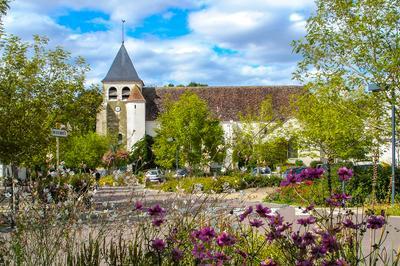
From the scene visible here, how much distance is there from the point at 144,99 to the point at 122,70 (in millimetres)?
5323

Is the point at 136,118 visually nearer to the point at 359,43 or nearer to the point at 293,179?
the point at 359,43

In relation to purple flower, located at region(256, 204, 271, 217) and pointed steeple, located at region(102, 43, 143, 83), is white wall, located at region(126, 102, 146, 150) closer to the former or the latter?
pointed steeple, located at region(102, 43, 143, 83)

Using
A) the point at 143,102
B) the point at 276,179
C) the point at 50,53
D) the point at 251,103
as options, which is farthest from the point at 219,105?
the point at 50,53

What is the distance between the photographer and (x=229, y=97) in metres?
67.9

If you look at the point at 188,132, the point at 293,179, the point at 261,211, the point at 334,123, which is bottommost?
the point at 261,211

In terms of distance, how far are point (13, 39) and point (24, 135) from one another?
3.70 m

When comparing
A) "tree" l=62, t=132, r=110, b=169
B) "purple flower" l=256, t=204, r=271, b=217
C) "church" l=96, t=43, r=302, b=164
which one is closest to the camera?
"purple flower" l=256, t=204, r=271, b=217

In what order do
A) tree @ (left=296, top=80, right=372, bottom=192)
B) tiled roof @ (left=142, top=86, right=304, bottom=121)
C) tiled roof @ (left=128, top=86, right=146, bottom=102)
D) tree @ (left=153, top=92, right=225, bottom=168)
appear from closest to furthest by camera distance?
1. tree @ (left=296, top=80, right=372, bottom=192)
2. tree @ (left=153, top=92, right=225, bottom=168)
3. tiled roof @ (left=128, top=86, right=146, bottom=102)
4. tiled roof @ (left=142, top=86, right=304, bottom=121)

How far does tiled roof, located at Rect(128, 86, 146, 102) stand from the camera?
213ft

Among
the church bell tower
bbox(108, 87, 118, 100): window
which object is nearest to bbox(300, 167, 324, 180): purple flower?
the church bell tower

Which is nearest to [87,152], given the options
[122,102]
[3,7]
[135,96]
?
[135,96]

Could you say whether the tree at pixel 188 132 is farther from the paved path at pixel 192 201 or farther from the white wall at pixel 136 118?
the paved path at pixel 192 201

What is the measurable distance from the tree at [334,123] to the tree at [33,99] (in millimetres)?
8852

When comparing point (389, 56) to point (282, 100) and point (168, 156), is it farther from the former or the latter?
point (282, 100)
